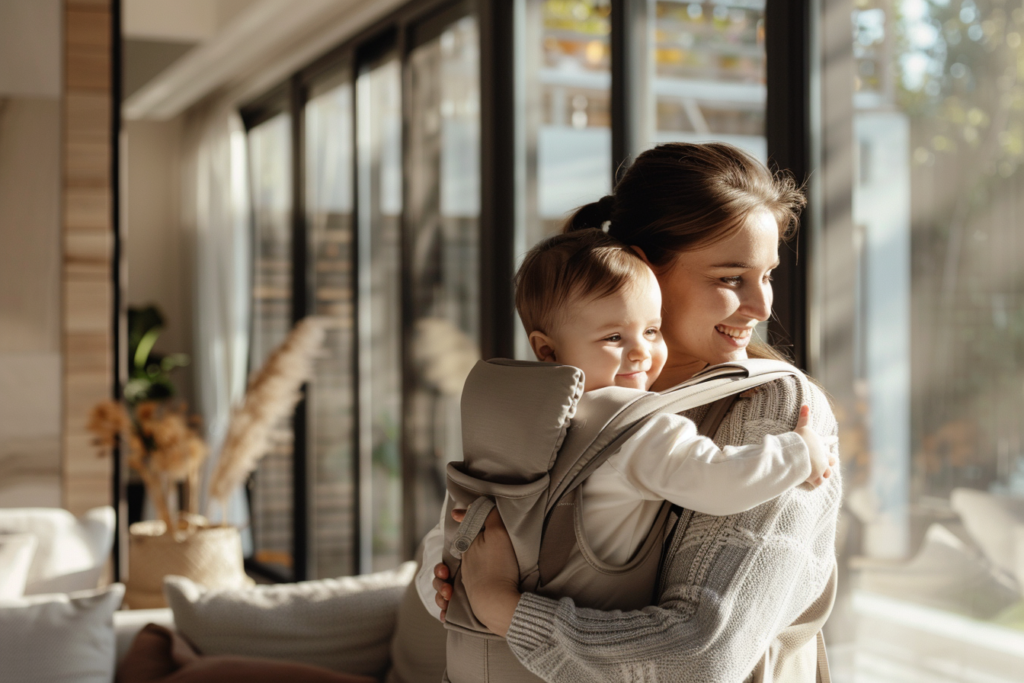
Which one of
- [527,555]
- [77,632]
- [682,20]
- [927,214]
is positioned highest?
[682,20]

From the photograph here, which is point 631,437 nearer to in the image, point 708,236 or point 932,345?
point 708,236

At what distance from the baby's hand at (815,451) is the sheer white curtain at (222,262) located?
498cm

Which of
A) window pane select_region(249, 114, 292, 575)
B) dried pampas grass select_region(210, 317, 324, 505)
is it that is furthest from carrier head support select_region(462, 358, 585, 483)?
window pane select_region(249, 114, 292, 575)

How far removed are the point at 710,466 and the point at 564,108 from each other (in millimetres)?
2364

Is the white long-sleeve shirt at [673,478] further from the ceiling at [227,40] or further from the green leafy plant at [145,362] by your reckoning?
the green leafy plant at [145,362]

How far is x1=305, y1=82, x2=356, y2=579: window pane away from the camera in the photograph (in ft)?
15.7

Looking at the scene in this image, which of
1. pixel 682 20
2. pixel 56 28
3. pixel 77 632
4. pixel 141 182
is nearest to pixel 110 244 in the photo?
pixel 56 28

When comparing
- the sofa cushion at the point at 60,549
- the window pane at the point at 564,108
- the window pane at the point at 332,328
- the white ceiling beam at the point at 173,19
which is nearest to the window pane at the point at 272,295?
the window pane at the point at 332,328

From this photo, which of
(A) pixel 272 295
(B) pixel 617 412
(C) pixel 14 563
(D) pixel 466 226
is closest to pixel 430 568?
(B) pixel 617 412

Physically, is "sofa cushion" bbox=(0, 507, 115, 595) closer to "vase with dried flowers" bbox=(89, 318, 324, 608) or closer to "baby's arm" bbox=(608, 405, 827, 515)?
"vase with dried flowers" bbox=(89, 318, 324, 608)

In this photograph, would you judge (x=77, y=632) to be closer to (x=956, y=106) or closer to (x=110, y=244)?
(x=110, y=244)

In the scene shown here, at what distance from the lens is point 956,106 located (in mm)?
1932

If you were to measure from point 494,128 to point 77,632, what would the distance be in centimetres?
206

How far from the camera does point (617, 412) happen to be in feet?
3.59
